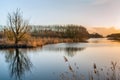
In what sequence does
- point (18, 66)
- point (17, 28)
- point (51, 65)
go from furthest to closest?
point (17, 28), point (18, 66), point (51, 65)

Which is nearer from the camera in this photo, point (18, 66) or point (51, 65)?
point (51, 65)

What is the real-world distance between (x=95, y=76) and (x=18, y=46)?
16307 millimetres

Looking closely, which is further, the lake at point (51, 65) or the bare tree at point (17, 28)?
the bare tree at point (17, 28)

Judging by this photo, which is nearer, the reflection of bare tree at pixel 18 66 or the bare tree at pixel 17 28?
the reflection of bare tree at pixel 18 66

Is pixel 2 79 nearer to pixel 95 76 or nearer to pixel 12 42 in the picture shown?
pixel 95 76

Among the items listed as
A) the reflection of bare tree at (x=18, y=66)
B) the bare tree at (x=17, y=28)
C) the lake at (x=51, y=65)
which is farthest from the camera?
the bare tree at (x=17, y=28)

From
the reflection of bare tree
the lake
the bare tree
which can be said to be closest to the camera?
the lake

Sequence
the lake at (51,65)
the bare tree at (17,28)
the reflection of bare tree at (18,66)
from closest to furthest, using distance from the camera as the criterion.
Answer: the lake at (51,65) → the reflection of bare tree at (18,66) → the bare tree at (17,28)

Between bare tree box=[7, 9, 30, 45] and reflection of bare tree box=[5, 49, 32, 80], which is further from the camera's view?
bare tree box=[7, 9, 30, 45]

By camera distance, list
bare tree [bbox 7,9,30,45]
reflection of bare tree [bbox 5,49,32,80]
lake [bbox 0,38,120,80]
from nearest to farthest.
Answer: lake [bbox 0,38,120,80] → reflection of bare tree [bbox 5,49,32,80] → bare tree [bbox 7,9,30,45]

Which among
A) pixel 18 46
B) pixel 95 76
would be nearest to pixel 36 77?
pixel 95 76

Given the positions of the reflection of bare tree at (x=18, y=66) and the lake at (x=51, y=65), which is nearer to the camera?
the lake at (x=51, y=65)

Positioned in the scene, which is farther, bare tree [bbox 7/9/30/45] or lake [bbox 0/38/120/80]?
bare tree [bbox 7/9/30/45]

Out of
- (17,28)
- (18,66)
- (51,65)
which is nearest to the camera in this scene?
(51,65)
